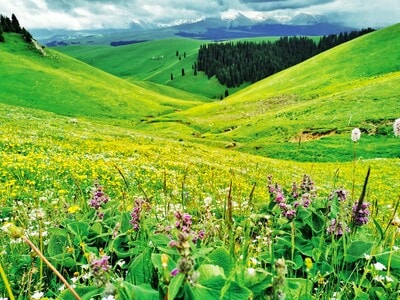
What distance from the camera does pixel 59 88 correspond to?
278 ft

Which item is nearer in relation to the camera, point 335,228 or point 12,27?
point 335,228

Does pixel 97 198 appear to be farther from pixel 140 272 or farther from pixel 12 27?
pixel 12 27

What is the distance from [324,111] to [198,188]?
2211 inches

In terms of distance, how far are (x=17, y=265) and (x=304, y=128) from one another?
57922mm

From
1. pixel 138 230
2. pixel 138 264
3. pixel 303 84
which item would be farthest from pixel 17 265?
pixel 303 84

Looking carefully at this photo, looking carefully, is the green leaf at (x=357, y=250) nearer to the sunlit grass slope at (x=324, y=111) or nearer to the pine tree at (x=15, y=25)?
the sunlit grass slope at (x=324, y=111)

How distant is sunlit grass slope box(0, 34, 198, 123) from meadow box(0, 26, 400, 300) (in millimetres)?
493

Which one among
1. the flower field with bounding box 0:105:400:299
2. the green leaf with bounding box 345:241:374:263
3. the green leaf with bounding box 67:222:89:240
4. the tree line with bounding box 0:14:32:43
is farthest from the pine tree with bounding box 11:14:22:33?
the green leaf with bounding box 345:241:374:263

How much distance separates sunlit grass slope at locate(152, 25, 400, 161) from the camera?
50562 mm

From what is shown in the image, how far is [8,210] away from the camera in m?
6.26

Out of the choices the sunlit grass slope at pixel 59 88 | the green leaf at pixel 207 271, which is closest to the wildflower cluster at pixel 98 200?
the green leaf at pixel 207 271

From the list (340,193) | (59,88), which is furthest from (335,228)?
(59,88)

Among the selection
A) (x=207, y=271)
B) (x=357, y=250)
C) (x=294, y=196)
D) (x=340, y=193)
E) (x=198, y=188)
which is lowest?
(x=198, y=188)

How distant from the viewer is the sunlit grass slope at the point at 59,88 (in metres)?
76.3
